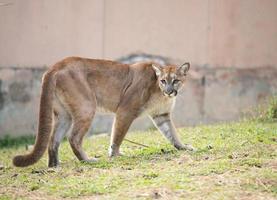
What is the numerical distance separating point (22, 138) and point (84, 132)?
187 inches

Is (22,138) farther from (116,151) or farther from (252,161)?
(252,161)

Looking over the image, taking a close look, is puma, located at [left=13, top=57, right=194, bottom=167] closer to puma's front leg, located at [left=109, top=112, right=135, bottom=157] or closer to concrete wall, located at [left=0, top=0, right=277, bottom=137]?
puma's front leg, located at [left=109, top=112, right=135, bottom=157]

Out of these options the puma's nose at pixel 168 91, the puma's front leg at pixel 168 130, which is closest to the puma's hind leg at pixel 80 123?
the puma's nose at pixel 168 91

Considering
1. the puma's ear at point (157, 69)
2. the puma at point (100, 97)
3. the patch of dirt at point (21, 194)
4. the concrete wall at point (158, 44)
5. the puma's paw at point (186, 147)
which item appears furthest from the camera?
the concrete wall at point (158, 44)

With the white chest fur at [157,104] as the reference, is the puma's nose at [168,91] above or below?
above

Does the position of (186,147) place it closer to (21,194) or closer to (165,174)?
(165,174)

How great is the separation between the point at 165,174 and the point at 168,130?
2014 mm

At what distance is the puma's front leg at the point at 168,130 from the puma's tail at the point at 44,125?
1625 millimetres

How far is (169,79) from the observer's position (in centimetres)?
912

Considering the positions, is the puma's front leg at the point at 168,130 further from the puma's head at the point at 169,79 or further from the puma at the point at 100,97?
the puma's head at the point at 169,79

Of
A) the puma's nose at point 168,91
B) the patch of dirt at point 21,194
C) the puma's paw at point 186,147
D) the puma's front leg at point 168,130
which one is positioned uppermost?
the puma's nose at point 168,91

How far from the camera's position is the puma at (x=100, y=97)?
862 centimetres

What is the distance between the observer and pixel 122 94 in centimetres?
924

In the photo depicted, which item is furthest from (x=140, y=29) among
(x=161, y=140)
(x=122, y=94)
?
(x=122, y=94)
